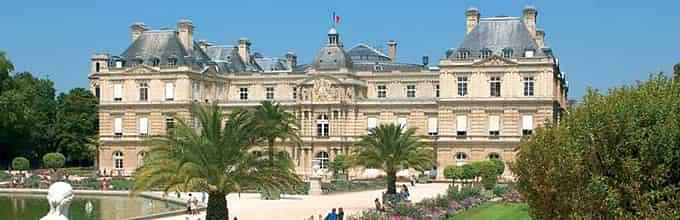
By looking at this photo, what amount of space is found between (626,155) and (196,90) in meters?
Answer: 53.3

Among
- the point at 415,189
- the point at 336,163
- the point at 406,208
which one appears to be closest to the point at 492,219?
the point at 406,208

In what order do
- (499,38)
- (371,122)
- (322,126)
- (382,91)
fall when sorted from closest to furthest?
(499,38) → (322,126) → (371,122) → (382,91)

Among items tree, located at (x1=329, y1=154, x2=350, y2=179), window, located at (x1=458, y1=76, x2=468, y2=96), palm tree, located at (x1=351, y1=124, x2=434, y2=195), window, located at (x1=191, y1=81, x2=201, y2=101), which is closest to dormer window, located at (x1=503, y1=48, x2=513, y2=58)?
window, located at (x1=458, y1=76, x2=468, y2=96)

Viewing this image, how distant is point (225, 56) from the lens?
7269 centimetres

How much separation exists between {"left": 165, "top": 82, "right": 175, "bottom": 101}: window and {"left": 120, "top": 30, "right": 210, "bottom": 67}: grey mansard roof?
148 cm

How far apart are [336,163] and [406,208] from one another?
95.1ft

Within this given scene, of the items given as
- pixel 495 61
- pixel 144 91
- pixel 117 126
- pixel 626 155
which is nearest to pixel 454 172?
pixel 495 61

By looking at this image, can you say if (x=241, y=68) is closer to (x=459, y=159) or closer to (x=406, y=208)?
(x=459, y=159)

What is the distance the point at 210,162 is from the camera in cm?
2359

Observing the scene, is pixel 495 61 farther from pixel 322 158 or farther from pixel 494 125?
pixel 322 158

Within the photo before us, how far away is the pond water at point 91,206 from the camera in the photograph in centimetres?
3312

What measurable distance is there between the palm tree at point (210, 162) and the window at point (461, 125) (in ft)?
121

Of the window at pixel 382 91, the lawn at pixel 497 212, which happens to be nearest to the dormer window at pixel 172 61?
the window at pixel 382 91

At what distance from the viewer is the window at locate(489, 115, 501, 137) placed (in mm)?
59612
